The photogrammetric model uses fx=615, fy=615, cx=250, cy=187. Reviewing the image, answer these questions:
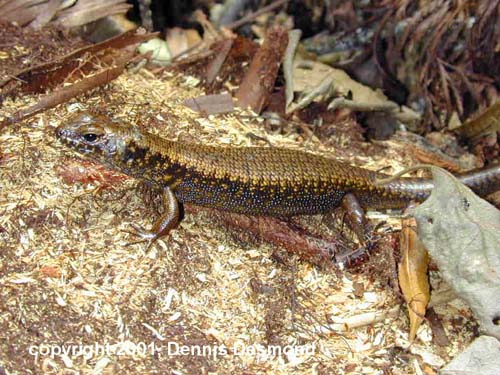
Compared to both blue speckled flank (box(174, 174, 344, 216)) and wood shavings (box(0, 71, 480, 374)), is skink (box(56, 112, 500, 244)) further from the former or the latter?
wood shavings (box(0, 71, 480, 374))

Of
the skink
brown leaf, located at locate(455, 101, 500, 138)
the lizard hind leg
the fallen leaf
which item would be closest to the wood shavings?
the lizard hind leg

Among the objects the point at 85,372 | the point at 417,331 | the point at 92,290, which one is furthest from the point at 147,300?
the point at 417,331

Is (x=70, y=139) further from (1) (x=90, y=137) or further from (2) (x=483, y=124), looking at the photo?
(2) (x=483, y=124)

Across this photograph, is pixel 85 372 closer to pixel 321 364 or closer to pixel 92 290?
pixel 92 290

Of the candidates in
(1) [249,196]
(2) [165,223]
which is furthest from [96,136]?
(1) [249,196]

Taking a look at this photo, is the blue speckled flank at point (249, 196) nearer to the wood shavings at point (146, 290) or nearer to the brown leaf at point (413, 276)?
the wood shavings at point (146, 290)

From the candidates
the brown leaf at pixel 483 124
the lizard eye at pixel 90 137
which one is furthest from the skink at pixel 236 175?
the brown leaf at pixel 483 124
